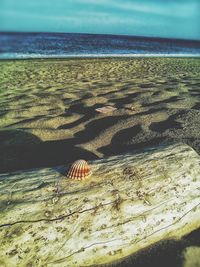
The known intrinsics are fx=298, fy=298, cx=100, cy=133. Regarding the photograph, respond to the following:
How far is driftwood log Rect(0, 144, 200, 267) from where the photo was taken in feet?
6.88

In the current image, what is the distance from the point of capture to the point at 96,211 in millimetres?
2271

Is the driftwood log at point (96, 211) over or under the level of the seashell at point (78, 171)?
under

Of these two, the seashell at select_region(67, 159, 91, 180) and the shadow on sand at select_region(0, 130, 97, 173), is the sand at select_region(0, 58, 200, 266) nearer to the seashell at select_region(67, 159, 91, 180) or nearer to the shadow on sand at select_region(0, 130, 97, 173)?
the shadow on sand at select_region(0, 130, 97, 173)

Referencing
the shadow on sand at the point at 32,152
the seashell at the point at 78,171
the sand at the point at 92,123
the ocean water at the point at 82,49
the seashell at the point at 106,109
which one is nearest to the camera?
the seashell at the point at 78,171

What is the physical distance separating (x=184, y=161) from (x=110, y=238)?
1065 mm

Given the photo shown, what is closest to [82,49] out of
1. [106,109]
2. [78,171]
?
[106,109]

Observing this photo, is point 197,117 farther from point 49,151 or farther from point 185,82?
point 185,82

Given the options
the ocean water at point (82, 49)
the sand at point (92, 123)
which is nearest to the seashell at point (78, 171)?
the sand at point (92, 123)

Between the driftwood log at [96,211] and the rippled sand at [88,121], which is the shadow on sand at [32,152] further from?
the driftwood log at [96,211]

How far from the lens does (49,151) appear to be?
426 cm

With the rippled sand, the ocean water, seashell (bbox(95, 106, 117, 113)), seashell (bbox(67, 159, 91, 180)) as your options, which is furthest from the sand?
the ocean water

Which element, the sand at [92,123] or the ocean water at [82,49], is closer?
the sand at [92,123]

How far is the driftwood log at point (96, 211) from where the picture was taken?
6.88 ft

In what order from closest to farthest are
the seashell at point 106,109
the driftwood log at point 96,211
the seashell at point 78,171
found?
1. the driftwood log at point 96,211
2. the seashell at point 78,171
3. the seashell at point 106,109
